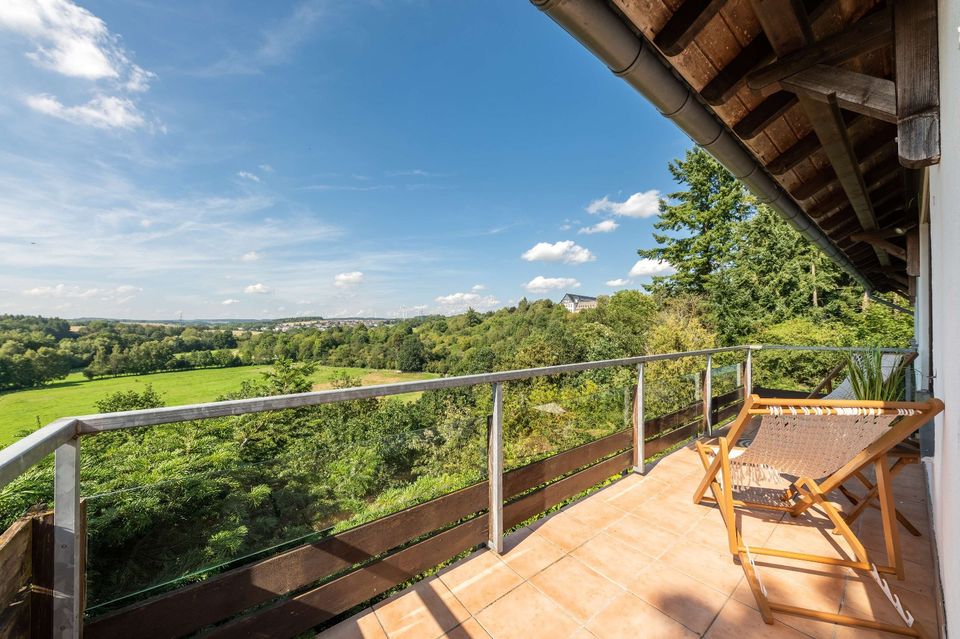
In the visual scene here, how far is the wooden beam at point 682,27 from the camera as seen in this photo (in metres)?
1.48

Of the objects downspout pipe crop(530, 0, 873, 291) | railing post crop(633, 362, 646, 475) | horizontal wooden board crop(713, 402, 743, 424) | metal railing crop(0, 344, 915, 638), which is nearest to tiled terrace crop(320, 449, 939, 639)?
railing post crop(633, 362, 646, 475)

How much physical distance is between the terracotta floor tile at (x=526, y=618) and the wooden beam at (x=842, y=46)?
255 centimetres

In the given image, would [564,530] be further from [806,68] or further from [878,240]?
[878,240]

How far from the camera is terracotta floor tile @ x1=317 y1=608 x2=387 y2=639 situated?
163 centimetres

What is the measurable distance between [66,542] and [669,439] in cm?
403

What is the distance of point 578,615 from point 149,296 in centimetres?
4889

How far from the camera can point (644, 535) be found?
2.40 metres

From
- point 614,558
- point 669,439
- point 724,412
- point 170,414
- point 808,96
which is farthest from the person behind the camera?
point 724,412

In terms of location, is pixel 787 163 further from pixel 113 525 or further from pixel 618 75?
pixel 113 525

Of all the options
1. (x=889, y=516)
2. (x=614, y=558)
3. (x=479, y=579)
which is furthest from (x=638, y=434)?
(x=479, y=579)

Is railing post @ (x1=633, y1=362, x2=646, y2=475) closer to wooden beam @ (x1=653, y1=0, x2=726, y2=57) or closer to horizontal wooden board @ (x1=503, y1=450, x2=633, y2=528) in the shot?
horizontal wooden board @ (x1=503, y1=450, x2=633, y2=528)

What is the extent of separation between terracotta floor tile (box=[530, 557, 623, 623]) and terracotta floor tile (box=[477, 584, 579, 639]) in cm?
5

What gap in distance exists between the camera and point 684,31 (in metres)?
1.52

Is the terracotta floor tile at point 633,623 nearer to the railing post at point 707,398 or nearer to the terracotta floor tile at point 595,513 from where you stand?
the terracotta floor tile at point 595,513
